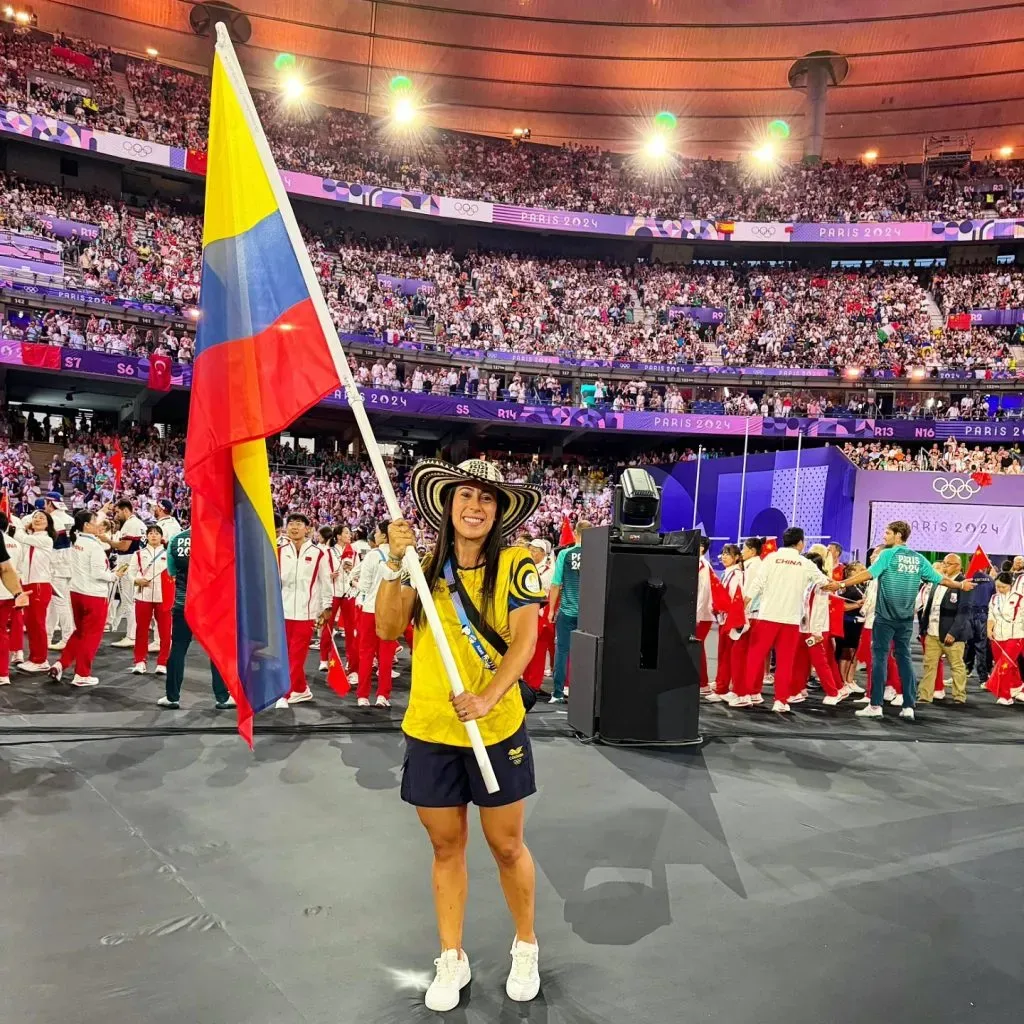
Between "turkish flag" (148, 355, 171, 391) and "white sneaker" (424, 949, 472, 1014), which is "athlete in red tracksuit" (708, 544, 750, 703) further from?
"turkish flag" (148, 355, 171, 391)

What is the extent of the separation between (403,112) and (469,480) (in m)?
35.6

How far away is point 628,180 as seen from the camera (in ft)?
116

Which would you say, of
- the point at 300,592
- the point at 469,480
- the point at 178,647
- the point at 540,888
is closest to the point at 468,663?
the point at 469,480

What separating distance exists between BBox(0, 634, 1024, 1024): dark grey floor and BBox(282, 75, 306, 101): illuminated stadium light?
3247cm

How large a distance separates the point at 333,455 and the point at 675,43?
2014 cm

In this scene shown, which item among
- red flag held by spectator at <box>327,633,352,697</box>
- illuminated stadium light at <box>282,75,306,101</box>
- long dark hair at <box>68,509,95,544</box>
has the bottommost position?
red flag held by spectator at <box>327,633,352,697</box>

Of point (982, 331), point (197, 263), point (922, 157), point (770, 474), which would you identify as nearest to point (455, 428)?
point (197, 263)

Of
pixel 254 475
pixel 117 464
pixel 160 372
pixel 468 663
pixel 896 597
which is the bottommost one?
pixel 896 597

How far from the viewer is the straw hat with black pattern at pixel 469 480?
Answer: 250 cm

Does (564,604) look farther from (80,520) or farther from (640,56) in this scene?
(640,56)

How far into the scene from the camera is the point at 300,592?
680 centimetres

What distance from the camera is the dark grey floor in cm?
253

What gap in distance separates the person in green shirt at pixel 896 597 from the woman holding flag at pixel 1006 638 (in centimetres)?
179

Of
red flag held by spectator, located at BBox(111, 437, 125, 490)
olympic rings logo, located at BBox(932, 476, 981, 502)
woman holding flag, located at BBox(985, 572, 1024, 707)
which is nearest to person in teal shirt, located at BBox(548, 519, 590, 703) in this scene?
woman holding flag, located at BBox(985, 572, 1024, 707)
